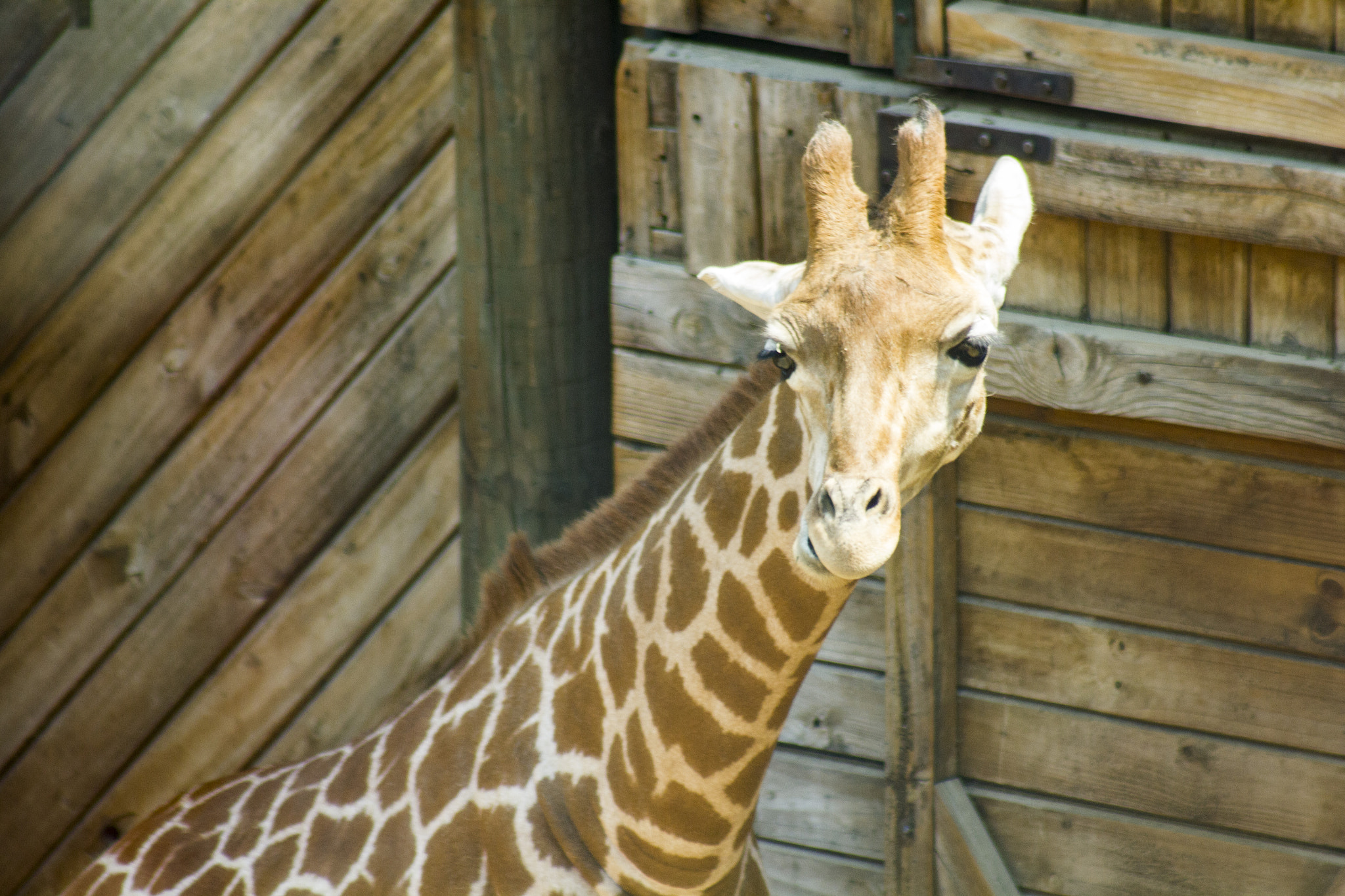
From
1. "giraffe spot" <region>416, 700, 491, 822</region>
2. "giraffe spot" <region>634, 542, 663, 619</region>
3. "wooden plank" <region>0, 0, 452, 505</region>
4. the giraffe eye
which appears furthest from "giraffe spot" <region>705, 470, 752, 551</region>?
"wooden plank" <region>0, 0, 452, 505</region>

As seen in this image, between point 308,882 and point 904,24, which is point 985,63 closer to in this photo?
point 904,24

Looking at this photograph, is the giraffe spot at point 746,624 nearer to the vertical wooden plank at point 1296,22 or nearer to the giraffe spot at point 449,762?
the giraffe spot at point 449,762

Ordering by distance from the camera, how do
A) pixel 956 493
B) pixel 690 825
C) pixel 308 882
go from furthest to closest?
1. pixel 956 493
2. pixel 308 882
3. pixel 690 825

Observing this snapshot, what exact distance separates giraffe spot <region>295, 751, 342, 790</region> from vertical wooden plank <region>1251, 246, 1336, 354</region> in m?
1.91

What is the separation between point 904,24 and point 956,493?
944 millimetres

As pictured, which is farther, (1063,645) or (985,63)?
(1063,645)

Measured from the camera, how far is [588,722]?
244cm

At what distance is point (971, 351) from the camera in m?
1.90

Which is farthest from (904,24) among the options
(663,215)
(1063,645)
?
(1063,645)

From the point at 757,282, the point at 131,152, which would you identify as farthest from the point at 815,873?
the point at 131,152

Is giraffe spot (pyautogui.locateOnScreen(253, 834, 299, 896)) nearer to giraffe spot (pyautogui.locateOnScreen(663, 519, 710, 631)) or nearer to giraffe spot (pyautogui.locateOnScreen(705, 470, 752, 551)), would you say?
giraffe spot (pyautogui.locateOnScreen(663, 519, 710, 631))

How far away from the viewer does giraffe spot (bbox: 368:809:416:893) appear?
99.0 inches

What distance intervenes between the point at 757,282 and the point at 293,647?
2.41 meters

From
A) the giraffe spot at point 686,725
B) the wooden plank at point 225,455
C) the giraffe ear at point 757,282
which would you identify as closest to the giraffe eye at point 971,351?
the giraffe ear at point 757,282
